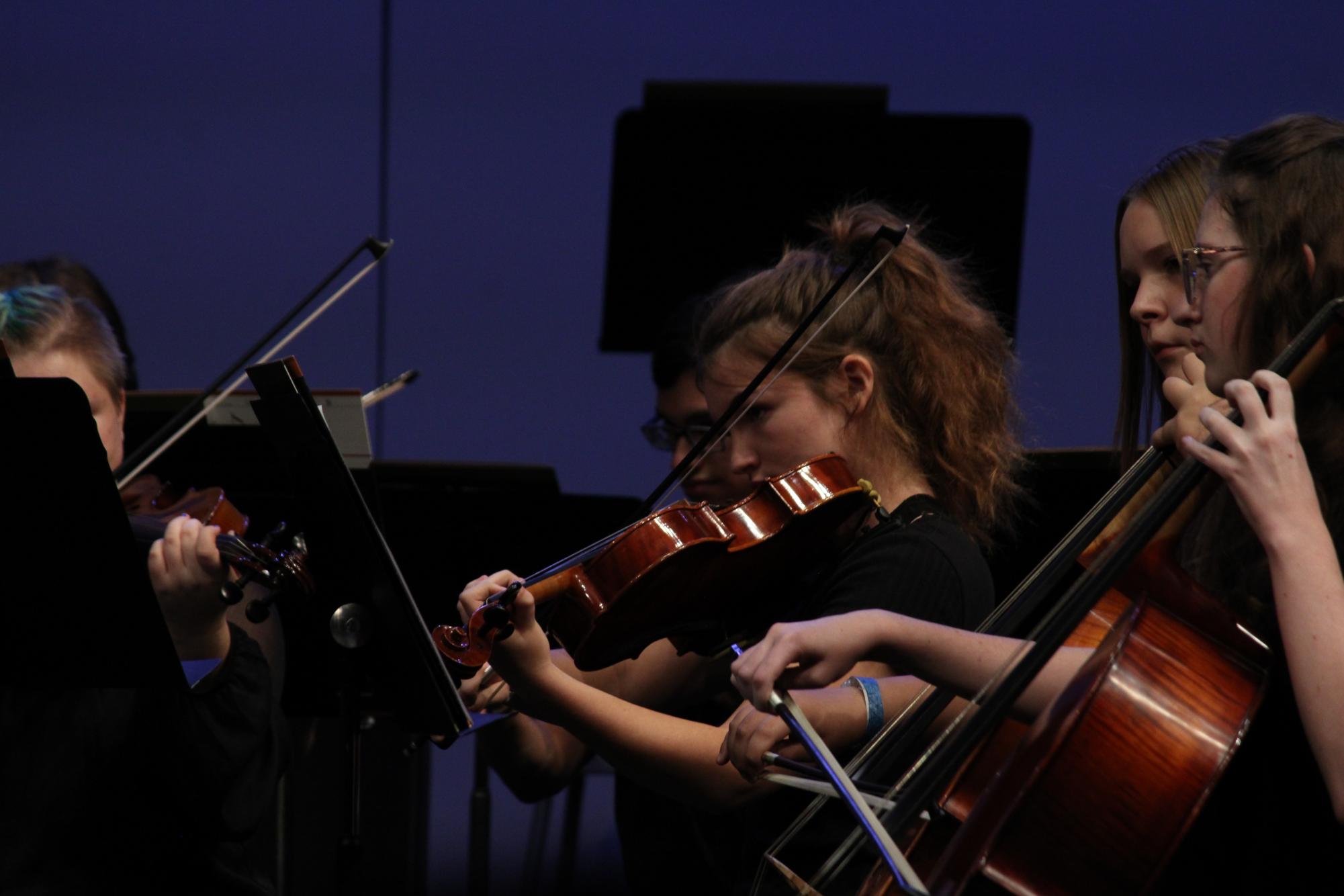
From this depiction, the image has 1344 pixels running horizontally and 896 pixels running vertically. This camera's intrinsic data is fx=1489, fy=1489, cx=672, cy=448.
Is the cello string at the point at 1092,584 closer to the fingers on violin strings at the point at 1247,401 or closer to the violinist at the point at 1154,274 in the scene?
the fingers on violin strings at the point at 1247,401

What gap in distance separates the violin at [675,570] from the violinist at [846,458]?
32mm

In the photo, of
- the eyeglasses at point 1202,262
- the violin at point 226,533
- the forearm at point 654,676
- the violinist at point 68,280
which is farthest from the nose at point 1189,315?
the violinist at point 68,280

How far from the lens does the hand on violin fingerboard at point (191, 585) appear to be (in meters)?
1.65

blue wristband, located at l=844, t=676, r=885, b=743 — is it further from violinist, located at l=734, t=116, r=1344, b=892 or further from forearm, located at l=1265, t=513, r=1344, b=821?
forearm, located at l=1265, t=513, r=1344, b=821

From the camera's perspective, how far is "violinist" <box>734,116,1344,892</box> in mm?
1006

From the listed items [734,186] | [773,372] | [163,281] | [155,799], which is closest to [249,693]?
[155,799]

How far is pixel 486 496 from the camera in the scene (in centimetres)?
246

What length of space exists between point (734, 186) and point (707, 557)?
1.96 metres

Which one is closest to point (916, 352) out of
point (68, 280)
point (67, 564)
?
point (67, 564)

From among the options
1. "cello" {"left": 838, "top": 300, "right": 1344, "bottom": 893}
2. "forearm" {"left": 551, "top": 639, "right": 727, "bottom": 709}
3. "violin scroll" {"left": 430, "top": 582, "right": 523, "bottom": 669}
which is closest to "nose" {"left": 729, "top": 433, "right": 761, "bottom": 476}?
"forearm" {"left": 551, "top": 639, "right": 727, "bottom": 709}

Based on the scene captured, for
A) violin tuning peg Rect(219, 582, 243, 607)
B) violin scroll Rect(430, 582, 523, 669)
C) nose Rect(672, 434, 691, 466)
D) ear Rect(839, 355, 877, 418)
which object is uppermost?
ear Rect(839, 355, 877, 418)

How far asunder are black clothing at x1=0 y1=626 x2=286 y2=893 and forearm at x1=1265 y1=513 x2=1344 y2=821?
112 cm

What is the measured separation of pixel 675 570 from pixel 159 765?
657 mm

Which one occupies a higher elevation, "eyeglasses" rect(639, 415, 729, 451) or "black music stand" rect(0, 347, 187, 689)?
"black music stand" rect(0, 347, 187, 689)
